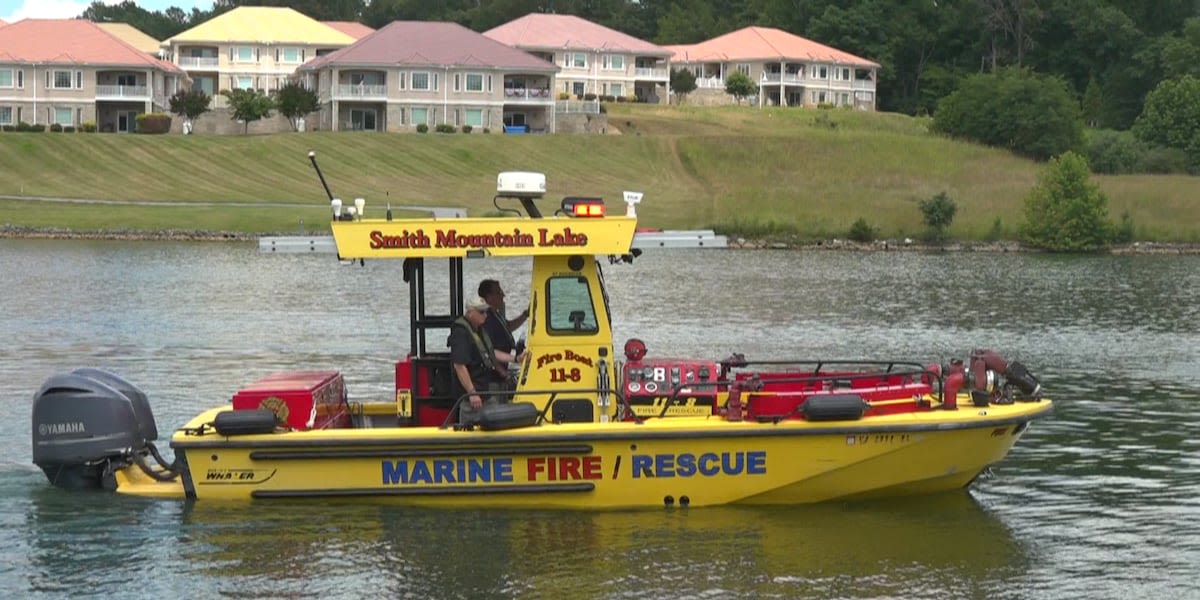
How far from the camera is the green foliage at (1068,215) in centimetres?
6519

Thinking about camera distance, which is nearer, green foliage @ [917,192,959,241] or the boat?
the boat

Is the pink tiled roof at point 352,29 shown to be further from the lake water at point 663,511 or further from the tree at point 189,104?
the lake water at point 663,511

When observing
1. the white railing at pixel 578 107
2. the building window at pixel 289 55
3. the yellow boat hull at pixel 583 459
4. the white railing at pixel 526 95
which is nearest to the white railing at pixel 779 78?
the white railing at pixel 578 107

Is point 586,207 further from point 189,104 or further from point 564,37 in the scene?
point 564,37

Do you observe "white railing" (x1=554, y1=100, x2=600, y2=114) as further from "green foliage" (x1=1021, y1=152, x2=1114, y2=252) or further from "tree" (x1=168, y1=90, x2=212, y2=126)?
"green foliage" (x1=1021, y1=152, x2=1114, y2=252)

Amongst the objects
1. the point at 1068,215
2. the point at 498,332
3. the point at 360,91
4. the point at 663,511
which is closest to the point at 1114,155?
the point at 1068,215

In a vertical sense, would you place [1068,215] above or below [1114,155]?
below

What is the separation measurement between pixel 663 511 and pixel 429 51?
7977 centimetres

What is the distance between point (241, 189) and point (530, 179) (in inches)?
2305

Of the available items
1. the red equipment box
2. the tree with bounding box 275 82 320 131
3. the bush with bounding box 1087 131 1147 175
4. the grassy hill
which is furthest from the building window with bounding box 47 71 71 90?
the red equipment box

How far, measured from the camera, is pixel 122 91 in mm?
91188

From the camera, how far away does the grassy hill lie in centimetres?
6556

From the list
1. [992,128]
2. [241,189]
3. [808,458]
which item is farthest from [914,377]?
[992,128]

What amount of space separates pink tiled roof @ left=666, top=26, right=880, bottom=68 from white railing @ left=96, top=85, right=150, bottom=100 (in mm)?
36097
